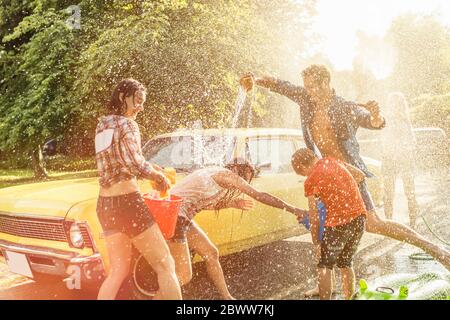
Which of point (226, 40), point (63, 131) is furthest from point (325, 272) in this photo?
point (63, 131)

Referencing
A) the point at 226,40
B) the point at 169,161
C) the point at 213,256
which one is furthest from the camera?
the point at 226,40

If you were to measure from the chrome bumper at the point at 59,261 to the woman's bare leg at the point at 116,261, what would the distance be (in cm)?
42

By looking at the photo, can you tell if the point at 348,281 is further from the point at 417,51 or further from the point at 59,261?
the point at 417,51

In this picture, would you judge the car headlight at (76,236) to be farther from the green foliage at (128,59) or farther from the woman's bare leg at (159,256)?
the green foliage at (128,59)

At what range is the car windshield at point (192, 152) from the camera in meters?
4.58

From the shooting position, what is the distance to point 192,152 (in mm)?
4781

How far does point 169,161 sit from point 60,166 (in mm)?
8128

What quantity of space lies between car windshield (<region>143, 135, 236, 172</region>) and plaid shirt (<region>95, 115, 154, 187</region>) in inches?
61.7

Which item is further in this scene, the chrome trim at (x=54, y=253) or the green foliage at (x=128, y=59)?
the green foliage at (x=128, y=59)

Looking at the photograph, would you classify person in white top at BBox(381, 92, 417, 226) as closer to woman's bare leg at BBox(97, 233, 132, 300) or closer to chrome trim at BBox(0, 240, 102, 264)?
chrome trim at BBox(0, 240, 102, 264)

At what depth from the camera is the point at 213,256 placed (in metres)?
3.70

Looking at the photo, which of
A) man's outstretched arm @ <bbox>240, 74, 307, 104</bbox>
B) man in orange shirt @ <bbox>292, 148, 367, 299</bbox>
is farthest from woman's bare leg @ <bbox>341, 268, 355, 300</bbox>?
man's outstretched arm @ <bbox>240, 74, 307, 104</bbox>

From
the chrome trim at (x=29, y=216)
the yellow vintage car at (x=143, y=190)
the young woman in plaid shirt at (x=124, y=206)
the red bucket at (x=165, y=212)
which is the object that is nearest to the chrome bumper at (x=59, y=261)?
the yellow vintage car at (x=143, y=190)
